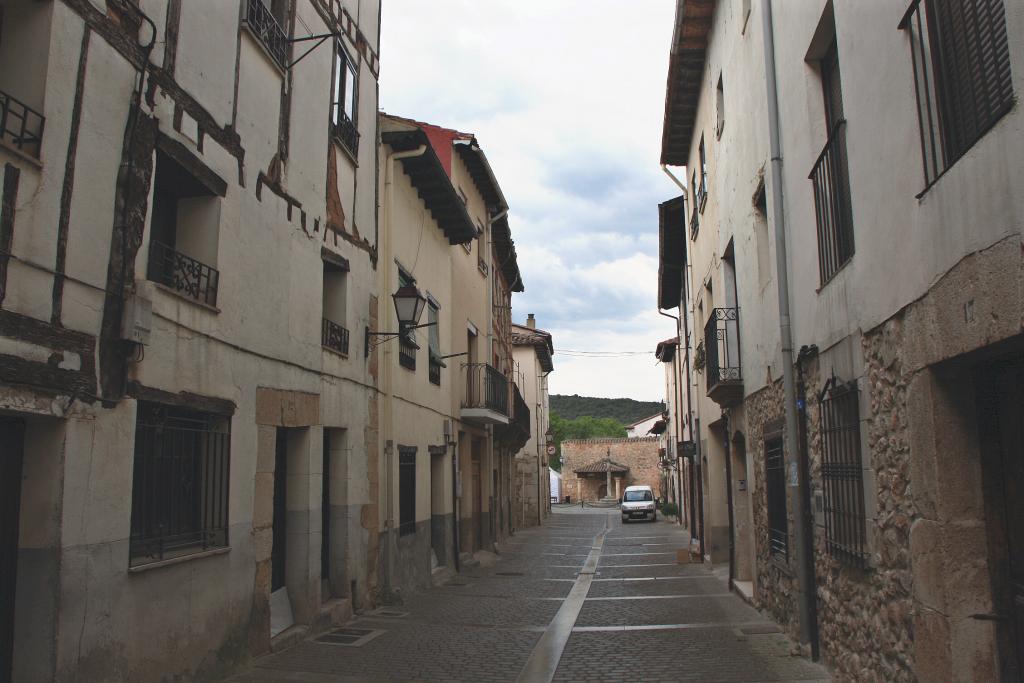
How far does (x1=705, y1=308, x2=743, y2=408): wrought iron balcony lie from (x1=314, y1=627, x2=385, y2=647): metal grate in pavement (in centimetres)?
572

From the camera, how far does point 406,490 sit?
Result: 1278 centimetres

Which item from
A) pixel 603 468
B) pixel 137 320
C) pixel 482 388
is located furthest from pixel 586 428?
pixel 137 320

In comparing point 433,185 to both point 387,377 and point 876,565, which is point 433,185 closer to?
point 387,377

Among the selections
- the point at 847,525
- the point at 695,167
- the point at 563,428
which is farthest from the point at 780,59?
the point at 563,428

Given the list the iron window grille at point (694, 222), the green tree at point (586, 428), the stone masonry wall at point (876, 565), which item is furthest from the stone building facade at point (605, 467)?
the stone masonry wall at point (876, 565)

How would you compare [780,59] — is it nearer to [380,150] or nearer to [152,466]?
[380,150]

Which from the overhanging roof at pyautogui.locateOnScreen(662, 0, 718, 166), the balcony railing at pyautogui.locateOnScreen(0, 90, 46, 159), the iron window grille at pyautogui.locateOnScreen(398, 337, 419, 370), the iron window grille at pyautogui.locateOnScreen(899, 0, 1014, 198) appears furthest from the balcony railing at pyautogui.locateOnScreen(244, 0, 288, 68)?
the overhanging roof at pyautogui.locateOnScreen(662, 0, 718, 166)

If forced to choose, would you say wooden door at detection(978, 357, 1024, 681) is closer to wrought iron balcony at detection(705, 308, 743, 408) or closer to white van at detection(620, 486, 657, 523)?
wrought iron balcony at detection(705, 308, 743, 408)

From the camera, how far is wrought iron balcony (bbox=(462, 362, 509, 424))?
1739cm

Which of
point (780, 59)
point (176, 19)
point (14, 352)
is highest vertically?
point (780, 59)

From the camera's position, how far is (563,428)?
344ft

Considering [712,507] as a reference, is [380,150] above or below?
above

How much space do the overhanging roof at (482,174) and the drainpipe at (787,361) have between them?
932 cm

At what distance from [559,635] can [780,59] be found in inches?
262
